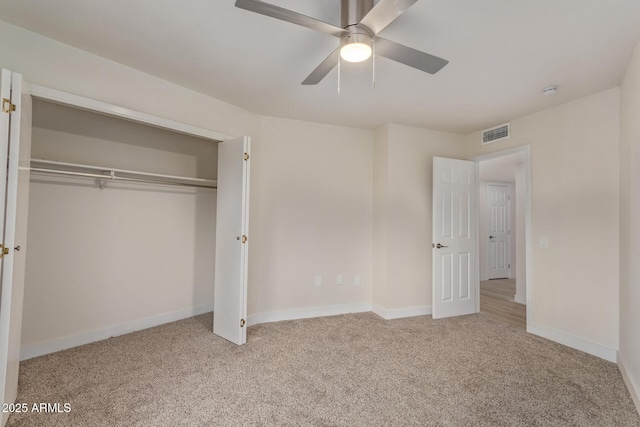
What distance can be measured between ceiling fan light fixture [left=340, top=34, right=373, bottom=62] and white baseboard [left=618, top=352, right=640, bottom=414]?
2804mm

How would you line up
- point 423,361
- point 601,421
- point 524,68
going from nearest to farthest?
1. point 601,421
2. point 524,68
3. point 423,361

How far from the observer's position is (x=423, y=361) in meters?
2.64

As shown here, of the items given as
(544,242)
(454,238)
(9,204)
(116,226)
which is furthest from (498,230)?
(9,204)

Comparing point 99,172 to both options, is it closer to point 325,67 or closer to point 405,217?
point 325,67

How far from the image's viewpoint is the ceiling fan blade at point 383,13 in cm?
136

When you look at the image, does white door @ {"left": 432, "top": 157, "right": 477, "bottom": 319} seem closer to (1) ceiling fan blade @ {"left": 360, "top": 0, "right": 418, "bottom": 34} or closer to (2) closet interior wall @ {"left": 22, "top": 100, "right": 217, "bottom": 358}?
(1) ceiling fan blade @ {"left": 360, "top": 0, "right": 418, "bottom": 34}

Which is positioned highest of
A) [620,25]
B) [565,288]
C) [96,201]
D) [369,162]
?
[620,25]

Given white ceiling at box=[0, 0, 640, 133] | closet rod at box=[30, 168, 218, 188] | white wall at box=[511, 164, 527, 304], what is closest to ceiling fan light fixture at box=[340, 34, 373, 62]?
white ceiling at box=[0, 0, 640, 133]

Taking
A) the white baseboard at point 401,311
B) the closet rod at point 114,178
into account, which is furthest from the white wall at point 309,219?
the closet rod at point 114,178

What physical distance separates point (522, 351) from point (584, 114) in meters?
2.34

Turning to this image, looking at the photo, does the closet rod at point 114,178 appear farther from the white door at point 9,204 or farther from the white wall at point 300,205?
the white door at point 9,204

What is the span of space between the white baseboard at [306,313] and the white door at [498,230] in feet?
13.8

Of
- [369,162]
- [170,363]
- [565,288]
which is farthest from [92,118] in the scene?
[565,288]

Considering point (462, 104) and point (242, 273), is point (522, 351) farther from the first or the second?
point (242, 273)
